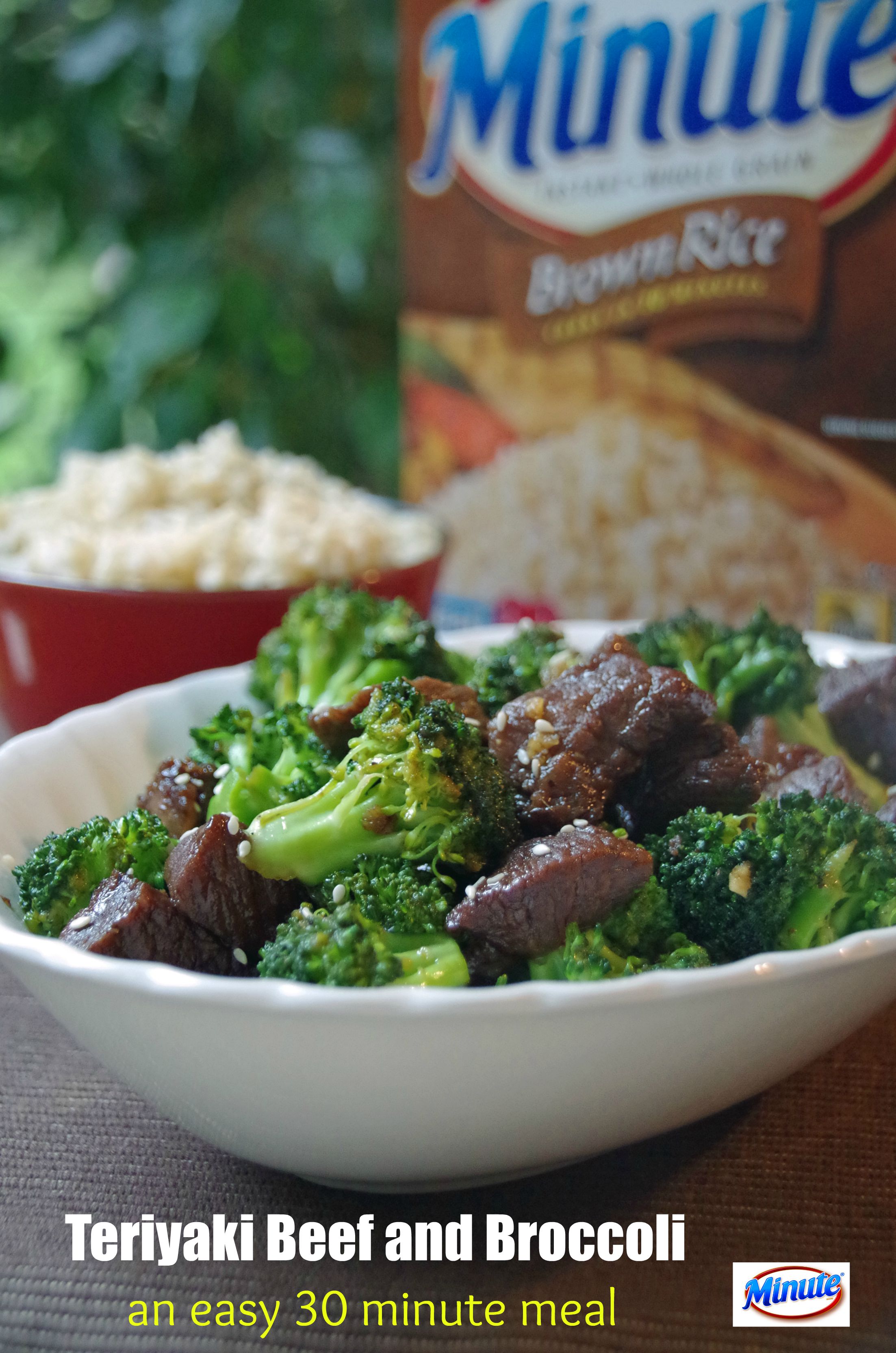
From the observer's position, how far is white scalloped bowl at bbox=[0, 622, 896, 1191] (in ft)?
3.19

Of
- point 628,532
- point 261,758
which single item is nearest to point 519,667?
point 261,758

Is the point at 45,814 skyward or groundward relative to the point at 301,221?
groundward

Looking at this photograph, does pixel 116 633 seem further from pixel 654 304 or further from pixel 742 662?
pixel 654 304

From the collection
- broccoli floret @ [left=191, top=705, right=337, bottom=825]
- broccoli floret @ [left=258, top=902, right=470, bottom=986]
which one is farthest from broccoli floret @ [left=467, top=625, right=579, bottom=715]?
broccoli floret @ [left=258, top=902, right=470, bottom=986]

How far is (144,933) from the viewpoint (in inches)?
46.5

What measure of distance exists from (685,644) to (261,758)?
0.64m

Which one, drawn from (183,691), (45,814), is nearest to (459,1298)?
(45,814)

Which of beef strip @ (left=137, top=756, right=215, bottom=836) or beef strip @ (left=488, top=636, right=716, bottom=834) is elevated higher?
beef strip @ (left=488, top=636, right=716, bottom=834)

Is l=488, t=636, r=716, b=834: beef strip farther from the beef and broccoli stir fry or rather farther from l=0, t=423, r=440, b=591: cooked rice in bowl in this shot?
l=0, t=423, r=440, b=591: cooked rice in bowl

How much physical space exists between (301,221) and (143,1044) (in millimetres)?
3223

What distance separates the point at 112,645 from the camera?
7.07ft

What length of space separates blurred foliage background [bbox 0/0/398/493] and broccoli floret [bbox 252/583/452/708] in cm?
194

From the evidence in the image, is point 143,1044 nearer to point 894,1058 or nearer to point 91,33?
point 894,1058

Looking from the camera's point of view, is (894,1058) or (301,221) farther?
(301,221)
